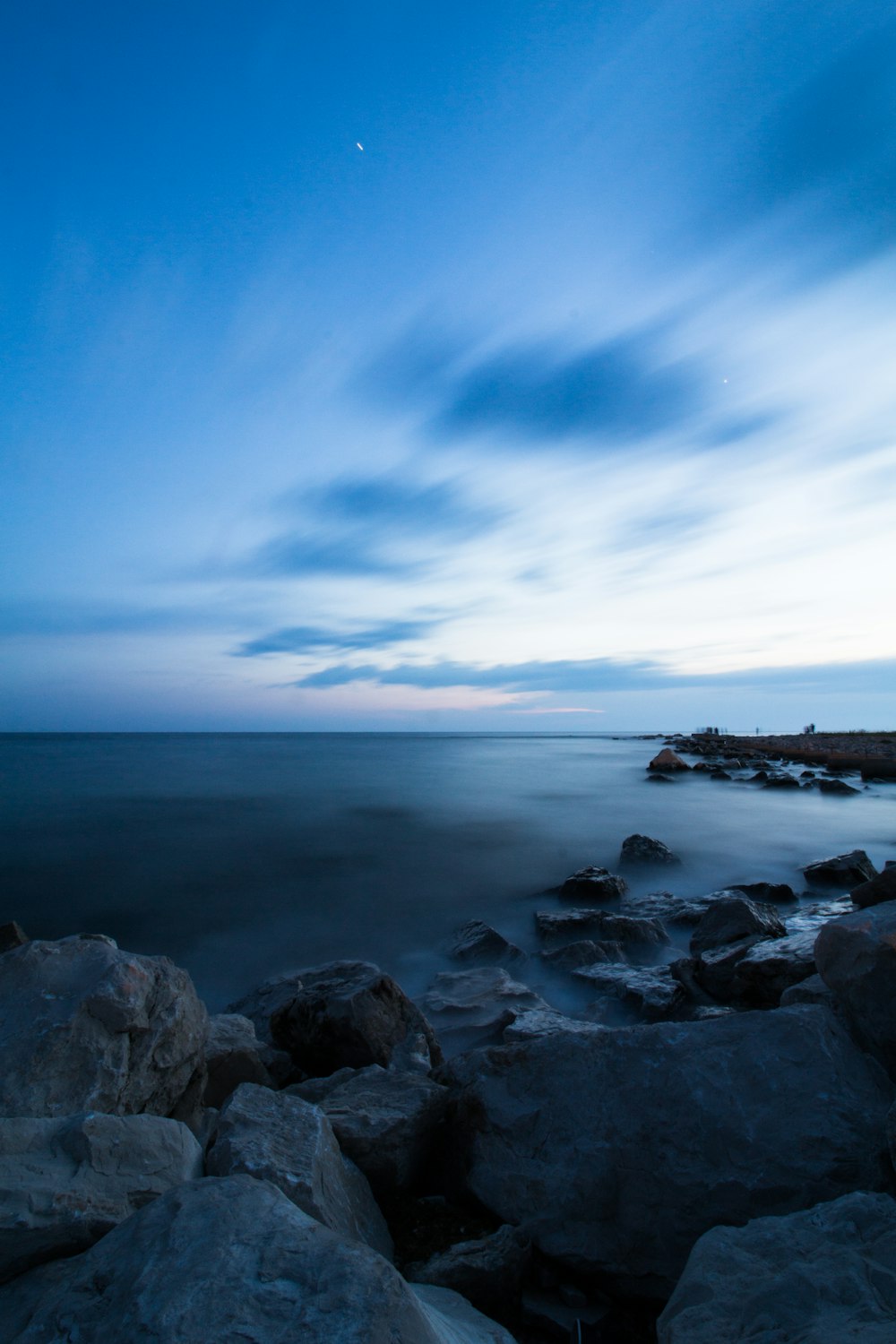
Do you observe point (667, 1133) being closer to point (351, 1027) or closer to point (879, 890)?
point (351, 1027)

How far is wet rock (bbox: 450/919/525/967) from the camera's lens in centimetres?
936

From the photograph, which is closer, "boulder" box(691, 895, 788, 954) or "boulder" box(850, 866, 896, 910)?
"boulder" box(850, 866, 896, 910)

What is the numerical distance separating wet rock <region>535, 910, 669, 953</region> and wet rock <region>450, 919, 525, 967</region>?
85 cm

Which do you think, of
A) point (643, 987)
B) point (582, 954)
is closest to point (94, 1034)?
point (643, 987)

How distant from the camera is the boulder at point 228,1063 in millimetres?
4863

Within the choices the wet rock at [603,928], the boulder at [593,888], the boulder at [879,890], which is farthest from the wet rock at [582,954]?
the boulder at [593,888]

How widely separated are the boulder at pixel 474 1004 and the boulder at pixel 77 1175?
4.06 metres

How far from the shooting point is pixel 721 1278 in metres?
2.55

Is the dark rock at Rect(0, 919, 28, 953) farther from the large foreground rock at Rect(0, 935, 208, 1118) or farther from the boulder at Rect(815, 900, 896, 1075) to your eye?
the boulder at Rect(815, 900, 896, 1075)

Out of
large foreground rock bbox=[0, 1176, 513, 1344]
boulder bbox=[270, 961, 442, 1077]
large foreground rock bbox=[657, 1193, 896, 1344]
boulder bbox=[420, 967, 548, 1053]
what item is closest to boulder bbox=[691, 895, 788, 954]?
boulder bbox=[420, 967, 548, 1053]

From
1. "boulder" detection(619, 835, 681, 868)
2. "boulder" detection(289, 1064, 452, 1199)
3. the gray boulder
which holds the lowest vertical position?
"boulder" detection(619, 835, 681, 868)

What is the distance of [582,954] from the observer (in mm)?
8852

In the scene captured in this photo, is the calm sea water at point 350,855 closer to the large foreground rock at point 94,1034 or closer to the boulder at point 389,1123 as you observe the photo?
the boulder at point 389,1123

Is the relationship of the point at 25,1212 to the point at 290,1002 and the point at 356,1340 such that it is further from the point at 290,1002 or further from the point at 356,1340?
the point at 290,1002
